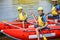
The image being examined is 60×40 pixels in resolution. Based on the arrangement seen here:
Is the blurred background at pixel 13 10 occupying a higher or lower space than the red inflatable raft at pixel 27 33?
lower

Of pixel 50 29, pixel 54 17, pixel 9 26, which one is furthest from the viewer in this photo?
pixel 54 17

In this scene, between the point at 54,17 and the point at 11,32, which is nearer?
the point at 11,32

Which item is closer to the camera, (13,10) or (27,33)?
(27,33)

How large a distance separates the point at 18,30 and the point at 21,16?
1.47 metres

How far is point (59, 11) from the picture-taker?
1073 cm

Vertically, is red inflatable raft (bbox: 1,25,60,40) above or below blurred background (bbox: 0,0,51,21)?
above

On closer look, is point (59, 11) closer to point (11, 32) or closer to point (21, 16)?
point (21, 16)

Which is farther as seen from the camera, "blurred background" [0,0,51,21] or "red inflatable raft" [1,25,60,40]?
"blurred background" [0,0,51,21]

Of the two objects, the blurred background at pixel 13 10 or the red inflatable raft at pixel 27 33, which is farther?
the blurred background at pixel 13 10

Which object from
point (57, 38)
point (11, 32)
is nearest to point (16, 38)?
point (11, 32)

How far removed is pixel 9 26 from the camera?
33.7 feet

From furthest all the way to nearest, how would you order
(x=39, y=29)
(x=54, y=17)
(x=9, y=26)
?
(x=54, y=17) < (x=9, y=26) < (x=39, y=29)

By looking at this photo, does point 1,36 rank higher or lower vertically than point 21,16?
lower

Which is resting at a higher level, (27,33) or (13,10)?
(27,33)
